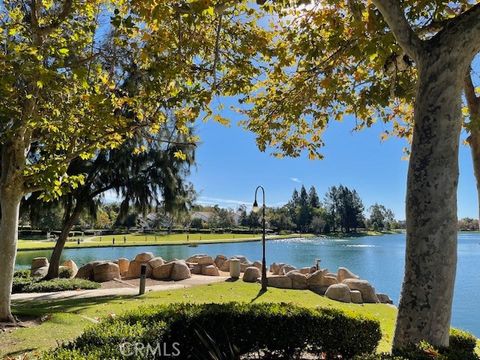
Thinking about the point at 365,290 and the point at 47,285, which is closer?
the point at 365,290

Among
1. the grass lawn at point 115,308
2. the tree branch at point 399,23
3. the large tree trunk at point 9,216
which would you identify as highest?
the tree branch at point 399,23

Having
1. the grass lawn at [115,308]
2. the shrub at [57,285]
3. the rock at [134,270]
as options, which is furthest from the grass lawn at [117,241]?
the grass lawn at [115,308]

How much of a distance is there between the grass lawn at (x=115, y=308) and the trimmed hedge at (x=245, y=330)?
2.93ft

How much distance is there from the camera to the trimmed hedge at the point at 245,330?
545 centimetres

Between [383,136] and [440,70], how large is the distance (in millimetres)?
6570

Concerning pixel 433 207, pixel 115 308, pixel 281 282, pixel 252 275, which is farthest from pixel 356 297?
pixel 433 207

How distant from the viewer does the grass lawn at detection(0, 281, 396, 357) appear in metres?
7.87

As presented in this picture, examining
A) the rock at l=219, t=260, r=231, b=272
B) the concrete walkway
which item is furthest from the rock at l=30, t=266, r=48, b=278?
the rock at l=219, t=260, r=231, b=272

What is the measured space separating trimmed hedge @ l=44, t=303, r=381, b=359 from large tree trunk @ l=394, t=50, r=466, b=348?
7.55 ft

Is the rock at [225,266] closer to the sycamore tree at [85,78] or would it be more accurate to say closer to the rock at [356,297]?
the rock at [356,297]

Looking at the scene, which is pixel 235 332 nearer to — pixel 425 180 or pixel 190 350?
pixel 190 350

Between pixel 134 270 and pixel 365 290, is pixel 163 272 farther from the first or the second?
pixel 365 290

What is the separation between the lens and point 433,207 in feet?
15.1

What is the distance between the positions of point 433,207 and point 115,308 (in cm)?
1006
